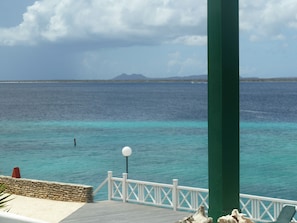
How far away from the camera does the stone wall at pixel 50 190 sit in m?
10.1

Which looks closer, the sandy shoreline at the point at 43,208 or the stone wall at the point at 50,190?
Answer: the sandy shoreline at the point at 43,208

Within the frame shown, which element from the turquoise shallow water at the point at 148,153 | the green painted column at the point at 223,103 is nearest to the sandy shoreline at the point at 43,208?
the green painted column at the point at 223,103

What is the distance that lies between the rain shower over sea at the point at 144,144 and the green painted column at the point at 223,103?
16619 mm

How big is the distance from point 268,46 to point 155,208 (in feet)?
214

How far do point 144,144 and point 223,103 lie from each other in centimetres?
3072

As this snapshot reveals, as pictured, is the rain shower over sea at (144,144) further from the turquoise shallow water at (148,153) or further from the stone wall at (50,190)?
the stone wall at (50,190)

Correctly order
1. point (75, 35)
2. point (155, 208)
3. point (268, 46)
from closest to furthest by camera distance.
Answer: point (155, 208) → point (268, 46) → point (75, 35)

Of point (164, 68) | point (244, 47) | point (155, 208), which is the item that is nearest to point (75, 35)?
point (164, 68)

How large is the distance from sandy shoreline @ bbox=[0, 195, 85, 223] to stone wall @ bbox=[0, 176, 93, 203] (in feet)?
0.41

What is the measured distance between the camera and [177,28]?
8162cm

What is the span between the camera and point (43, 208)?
1040 cm

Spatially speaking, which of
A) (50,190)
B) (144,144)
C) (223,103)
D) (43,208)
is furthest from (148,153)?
(223,103)

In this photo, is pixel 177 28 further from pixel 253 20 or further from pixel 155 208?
pixel 155 208

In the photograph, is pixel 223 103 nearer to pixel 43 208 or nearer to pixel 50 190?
pixel 43 208
